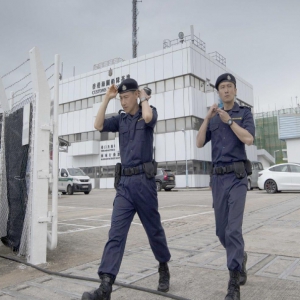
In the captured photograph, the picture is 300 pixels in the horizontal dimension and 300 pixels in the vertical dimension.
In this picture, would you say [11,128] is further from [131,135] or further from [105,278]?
[105,278]

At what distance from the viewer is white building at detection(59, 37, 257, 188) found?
1195 inches

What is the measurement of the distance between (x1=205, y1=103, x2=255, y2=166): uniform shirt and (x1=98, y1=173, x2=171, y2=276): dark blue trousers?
67 cm

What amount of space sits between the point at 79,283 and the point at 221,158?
177 cm

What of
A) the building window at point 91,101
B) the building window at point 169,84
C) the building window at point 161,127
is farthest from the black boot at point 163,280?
the building window at point 91,101

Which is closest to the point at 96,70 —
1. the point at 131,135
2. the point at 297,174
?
the point at 297,174

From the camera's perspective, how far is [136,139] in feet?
9.95

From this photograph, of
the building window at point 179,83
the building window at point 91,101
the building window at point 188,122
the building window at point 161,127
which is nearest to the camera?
the building window at point 188,122

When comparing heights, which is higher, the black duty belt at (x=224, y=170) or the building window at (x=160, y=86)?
the building window at (x=160, y=86)

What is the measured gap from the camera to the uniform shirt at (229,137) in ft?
9.90

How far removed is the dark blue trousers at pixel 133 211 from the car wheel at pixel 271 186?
14.0 m

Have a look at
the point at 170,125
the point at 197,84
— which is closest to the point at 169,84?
the point at 197,84

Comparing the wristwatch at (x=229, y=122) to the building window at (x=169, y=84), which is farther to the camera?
the building window at (x=169, y=84)

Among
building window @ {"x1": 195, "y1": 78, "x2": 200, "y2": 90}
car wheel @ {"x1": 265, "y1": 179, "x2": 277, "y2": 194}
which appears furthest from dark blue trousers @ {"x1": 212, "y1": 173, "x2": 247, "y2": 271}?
building window @ {"x1": 195, "y1": 78, "x2": 200, "y2": 90}

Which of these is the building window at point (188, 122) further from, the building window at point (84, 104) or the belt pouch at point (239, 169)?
the belt pouch at point (239, 169)
